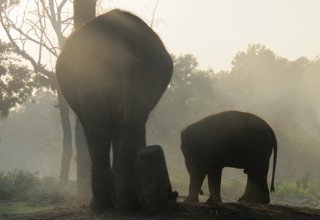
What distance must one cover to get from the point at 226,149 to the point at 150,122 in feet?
154

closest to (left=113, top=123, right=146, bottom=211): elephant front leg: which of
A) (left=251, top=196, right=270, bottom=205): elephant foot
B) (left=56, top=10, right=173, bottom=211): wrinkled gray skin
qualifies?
(left=56, top=10, right=173, bottom=211): wrinkled gray skin

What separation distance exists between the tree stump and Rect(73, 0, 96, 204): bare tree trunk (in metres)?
7.03

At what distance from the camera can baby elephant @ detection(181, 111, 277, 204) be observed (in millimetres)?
7402

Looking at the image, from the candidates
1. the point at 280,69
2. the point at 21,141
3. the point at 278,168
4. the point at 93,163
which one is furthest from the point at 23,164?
the point at 93,163

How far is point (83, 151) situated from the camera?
49.8 feet

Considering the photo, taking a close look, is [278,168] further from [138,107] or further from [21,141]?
[21,141]

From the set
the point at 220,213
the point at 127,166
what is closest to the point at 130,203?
the point at 127,166

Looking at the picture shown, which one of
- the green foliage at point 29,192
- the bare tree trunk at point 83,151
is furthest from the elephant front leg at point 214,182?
the green foliage at point 29,192

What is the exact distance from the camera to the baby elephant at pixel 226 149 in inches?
291

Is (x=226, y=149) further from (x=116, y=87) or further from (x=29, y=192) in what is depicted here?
(x=29, y=192)

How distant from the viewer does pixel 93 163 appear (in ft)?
23.3

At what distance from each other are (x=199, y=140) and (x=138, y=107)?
1248 millimetres

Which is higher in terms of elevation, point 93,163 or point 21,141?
point 21,141

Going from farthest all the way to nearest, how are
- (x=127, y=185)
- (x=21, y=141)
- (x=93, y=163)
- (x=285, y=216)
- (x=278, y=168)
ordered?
(x=21, y=141) < (x=278, y=168) < (x=93, y=163) < (x=127, y=185) < (x=285, y=216)
